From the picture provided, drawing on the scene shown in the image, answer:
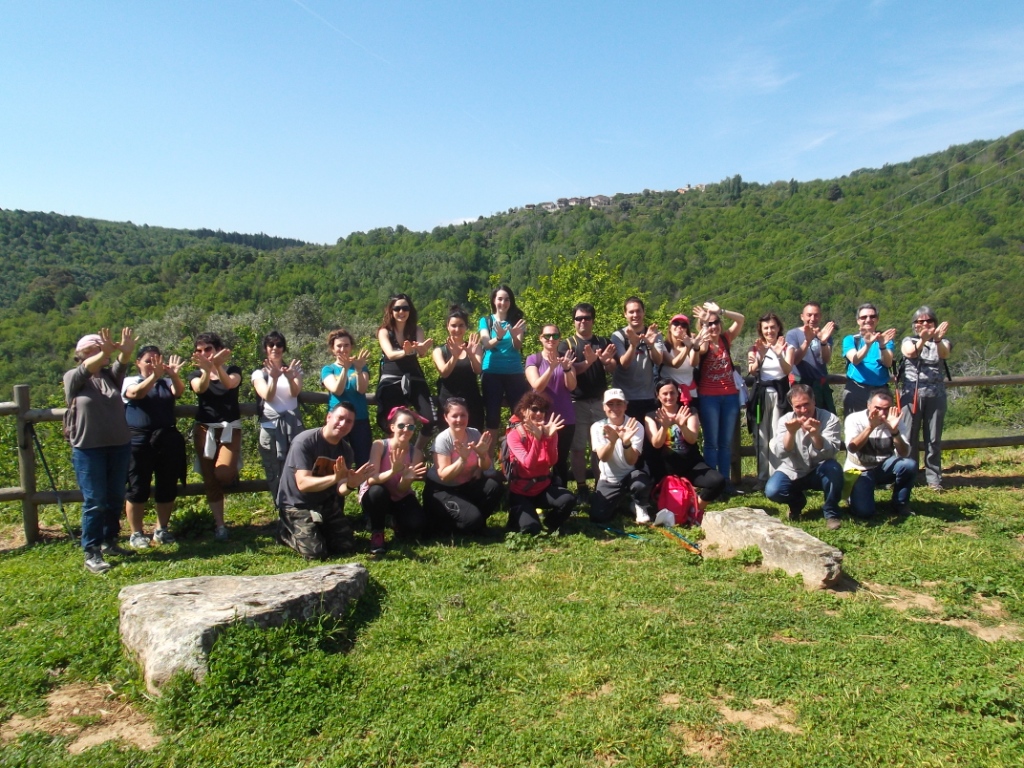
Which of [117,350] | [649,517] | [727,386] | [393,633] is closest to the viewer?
[393,633]

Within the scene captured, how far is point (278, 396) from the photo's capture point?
612 centimetres

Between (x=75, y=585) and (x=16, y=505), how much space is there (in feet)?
11.1

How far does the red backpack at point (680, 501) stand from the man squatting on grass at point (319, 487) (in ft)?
9.06

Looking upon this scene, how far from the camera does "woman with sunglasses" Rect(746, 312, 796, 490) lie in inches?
276

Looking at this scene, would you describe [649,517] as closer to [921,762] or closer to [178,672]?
[921,762]

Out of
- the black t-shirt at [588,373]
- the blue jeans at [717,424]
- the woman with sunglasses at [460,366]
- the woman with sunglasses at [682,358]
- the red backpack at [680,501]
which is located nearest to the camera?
the red backpack at [680,501]

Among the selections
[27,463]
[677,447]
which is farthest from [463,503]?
[27,463]

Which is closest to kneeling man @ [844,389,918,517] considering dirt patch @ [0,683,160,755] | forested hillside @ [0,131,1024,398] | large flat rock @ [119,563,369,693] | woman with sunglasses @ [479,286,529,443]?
woman with sunglasses @ [479,286,529,443]

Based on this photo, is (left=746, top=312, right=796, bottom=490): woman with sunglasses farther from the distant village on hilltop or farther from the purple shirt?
the distant village on hilltop

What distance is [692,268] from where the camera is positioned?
59812 mm

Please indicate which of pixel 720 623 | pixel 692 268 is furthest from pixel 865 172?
pixel 720 623

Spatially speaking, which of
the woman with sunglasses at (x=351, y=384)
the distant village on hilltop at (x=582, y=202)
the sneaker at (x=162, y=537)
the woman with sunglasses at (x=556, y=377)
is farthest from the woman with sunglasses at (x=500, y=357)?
the distant village on hilltop at (x=582, y=202)

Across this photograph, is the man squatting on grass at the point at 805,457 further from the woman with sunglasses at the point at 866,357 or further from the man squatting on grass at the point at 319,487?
the man squatting on grass at the point at 319,487

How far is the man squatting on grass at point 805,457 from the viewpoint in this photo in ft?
20.6
